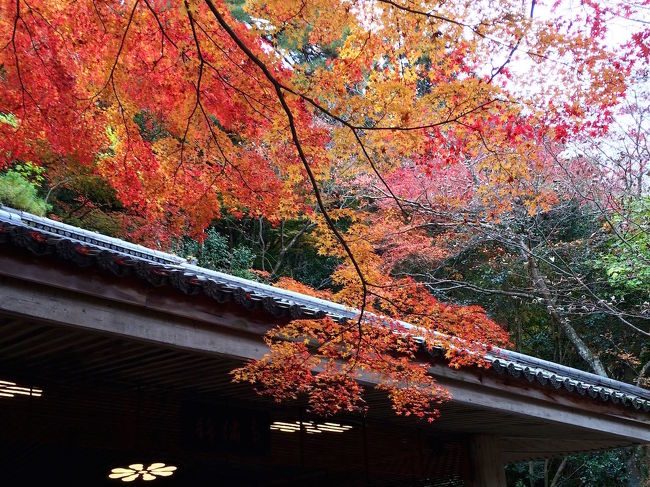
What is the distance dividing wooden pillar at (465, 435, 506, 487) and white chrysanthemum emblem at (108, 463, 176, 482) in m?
3.80

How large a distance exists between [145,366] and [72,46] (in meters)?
3.04

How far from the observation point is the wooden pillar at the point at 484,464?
24.7 ft

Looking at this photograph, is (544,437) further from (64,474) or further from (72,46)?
(72,46)

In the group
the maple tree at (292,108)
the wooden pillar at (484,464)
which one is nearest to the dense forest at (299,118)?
the maple tree at (292,108)

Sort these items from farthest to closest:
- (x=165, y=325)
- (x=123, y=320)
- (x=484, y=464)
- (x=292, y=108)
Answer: (x=484, y=464), (x=292, y=108), (x=165, y=325), (x=123, y=320)

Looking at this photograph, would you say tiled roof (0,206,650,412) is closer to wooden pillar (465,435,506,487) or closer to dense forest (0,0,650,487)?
dense forest (0,0,650,487)

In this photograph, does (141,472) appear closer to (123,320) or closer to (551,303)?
(123,320)

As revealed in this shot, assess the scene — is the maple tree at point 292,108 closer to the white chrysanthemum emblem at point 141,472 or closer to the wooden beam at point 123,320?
the wooden beam at point 123,320

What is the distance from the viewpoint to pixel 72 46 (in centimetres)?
554

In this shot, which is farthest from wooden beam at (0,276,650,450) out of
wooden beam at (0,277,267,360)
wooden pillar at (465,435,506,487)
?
wooden pillar at (465,435,506,487)

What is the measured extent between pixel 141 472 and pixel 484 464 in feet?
13.9

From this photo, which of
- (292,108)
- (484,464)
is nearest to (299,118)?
(292,108)

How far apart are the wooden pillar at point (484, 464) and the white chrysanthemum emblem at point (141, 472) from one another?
3.80 metres

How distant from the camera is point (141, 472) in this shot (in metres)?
5.89
